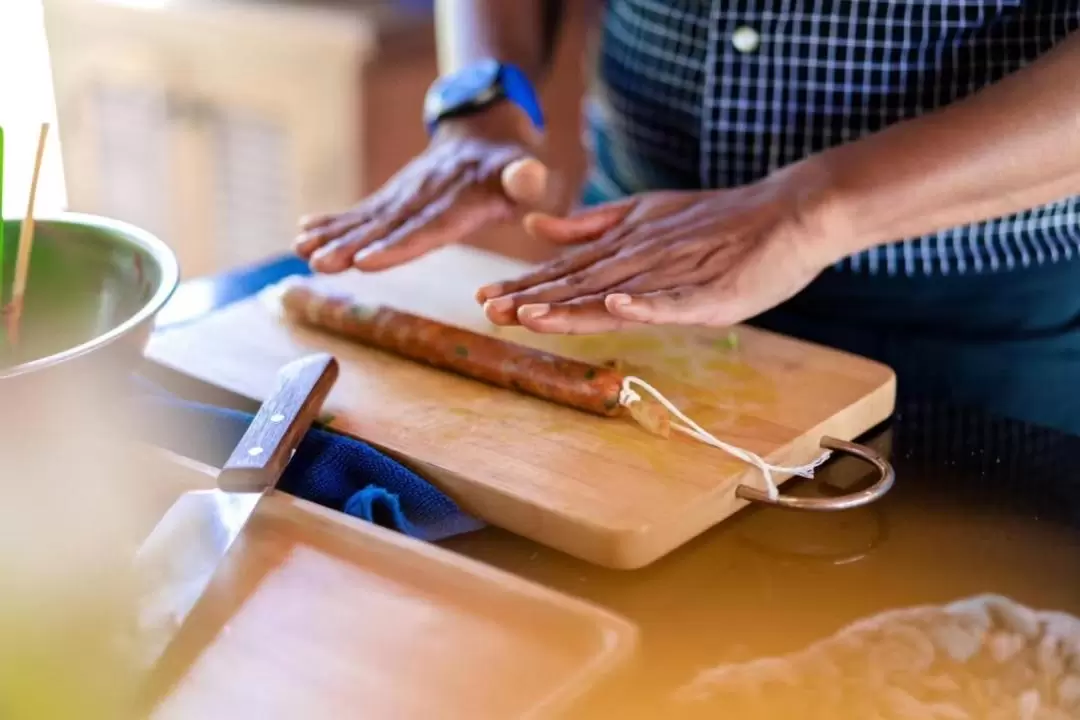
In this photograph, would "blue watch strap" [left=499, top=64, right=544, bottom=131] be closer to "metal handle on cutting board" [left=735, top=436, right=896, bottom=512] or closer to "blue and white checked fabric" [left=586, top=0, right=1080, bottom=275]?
"blue and white checked fabric" [left=586, top=0, right=1080, bottom=275]

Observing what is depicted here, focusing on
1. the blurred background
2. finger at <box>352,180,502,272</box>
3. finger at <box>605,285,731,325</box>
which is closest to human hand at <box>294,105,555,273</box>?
finger at <box>352,180,502,272</box>

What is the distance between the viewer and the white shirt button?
3.22 ft

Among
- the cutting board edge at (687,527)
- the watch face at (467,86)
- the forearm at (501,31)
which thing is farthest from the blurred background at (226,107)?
the cutting board edge at (687,527)

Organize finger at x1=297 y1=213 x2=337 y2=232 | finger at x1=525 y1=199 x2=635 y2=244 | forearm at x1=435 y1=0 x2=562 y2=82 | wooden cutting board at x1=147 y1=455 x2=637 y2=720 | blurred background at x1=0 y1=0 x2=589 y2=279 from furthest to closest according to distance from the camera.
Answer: blurred background at x1=0 y1=0 x2=589 y2=279
forearm at x1=435 y1=0 x2=562 y2=82
finger at x1=297 y1=213 x2=337 y2=232
finger at x1=525 y1=199 x2=635 y2=244
wooden cutting board at x1=147 y1=455 x2=637 y2=720

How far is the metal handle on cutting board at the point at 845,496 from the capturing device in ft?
2.30

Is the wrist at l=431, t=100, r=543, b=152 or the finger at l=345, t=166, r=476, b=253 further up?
the wrist at l=431, t=100, r=543, b=152

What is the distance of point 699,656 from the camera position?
610mm

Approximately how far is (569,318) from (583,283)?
0.05 metres

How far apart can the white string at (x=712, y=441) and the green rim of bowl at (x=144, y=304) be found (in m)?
0.29

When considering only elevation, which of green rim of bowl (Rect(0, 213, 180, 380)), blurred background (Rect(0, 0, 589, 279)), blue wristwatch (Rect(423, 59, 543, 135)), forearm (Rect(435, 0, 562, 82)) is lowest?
blurred background (Rect(0, 0, 589, 279))

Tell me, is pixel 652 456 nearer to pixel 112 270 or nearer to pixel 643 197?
pixel 643 197

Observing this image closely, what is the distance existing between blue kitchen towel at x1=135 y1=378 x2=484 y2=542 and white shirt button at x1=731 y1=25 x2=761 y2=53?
0.48 meters

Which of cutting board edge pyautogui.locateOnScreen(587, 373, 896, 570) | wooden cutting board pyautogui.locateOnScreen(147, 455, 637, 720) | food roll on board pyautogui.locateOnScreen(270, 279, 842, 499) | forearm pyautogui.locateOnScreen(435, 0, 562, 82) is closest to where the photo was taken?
wooden cutting board pyautogui.locateOnScreen(147, 455, 637, 720)

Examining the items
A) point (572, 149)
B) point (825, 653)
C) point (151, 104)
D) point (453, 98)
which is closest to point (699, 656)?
point (825, 653)
